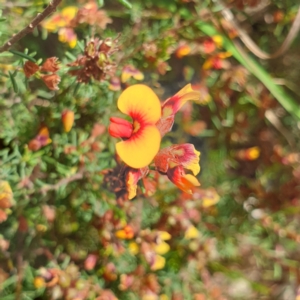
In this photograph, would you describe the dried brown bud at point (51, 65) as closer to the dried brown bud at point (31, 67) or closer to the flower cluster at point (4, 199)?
the dried brown bud at point (31, 67)

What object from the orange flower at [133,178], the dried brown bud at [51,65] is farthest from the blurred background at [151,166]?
the orange flower at [133,178]

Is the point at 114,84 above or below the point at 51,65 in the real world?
below

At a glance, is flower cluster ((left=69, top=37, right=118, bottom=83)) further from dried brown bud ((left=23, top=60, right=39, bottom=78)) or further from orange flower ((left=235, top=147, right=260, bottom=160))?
orange flower ((left=235, top=147, right=260, bottom=160))

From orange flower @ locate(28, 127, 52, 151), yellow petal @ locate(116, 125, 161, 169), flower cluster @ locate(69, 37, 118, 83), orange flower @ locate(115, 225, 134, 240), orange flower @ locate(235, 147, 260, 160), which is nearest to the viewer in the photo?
yellow petal @ locate(116, 125, 161, 169)

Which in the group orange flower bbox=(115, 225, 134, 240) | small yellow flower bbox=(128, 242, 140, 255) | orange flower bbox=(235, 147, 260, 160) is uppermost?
orange flower bbox=(115, 225, 134, 240)

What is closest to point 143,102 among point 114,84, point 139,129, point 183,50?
point 139,129

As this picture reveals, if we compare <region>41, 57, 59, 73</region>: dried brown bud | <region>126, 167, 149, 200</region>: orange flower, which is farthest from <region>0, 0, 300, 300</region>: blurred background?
<region>126, 167, 149, 200</region>: orange flower

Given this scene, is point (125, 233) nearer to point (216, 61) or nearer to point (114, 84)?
point (114, 84)

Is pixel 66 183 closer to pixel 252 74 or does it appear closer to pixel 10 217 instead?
pixel 10 217
